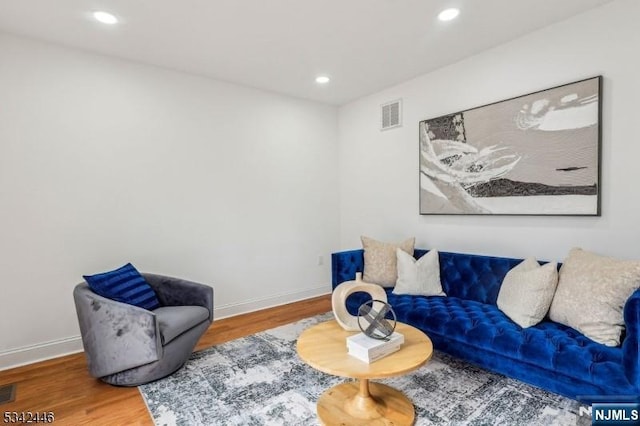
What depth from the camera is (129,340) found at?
88.7 inches

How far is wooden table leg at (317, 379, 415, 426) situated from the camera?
6.20 ft

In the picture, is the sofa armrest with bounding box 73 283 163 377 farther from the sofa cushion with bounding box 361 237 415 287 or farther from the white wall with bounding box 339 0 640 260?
the white wall with bounding box 339 0 640 260

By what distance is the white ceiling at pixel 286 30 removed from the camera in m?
2.37

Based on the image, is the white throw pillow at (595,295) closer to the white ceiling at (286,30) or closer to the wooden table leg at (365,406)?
the wooden table leg at (365,406)

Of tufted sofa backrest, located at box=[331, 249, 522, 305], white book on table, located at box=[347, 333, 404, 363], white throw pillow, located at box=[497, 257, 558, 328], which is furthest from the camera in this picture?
tufted sofa backrest, located at box=[331, 249, 522, 305]

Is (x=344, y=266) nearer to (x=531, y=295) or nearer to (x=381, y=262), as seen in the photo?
(x=381, y=262)

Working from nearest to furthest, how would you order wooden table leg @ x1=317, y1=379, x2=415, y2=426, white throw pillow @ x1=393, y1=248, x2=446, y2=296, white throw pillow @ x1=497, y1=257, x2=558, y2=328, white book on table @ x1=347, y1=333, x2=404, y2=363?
white book on table @ x1=347, y1=333, x2=404, y2=363
wooden table leg @ x1=317, y1=379, x2=415, y2=426
white throw pillow @ x1=497, y1=257, x2=558, y2=328
white throw pillow @ x1=393, y1=248, x2=446, y2=296

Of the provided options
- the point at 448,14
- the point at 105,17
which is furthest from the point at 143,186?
the point at 448,14

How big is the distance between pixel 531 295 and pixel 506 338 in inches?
15.3

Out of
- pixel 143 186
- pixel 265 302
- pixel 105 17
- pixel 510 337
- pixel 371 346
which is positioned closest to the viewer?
pixel 371 346

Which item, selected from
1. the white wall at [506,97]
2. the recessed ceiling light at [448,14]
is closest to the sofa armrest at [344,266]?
the white wall at [506,97]

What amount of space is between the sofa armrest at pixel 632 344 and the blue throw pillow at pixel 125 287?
3120mm

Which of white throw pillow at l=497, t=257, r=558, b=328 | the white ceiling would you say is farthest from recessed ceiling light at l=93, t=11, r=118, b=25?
white throw pillow at l=497, t=257, r=558, b=328

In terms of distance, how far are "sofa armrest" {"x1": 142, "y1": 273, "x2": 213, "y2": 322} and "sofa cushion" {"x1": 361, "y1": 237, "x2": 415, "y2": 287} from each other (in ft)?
4.81
